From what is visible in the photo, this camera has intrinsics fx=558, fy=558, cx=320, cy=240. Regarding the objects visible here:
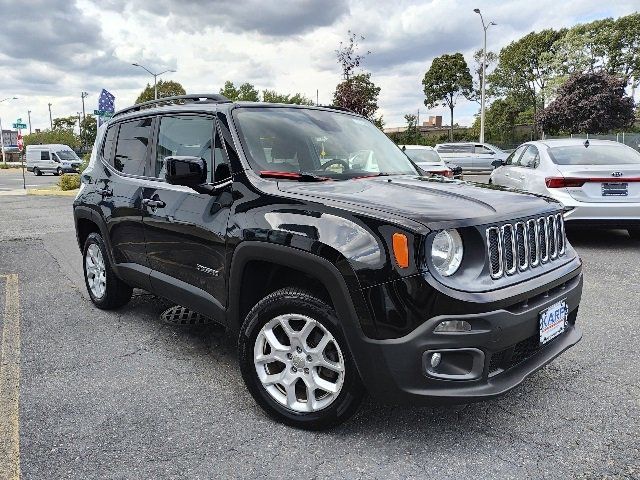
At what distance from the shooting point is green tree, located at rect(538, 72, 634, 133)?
125ft

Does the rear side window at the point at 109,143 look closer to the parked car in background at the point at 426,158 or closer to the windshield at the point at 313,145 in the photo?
the windshield at the point at 313,145

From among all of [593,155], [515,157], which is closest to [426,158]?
[515,157]

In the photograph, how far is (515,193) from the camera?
328 cm

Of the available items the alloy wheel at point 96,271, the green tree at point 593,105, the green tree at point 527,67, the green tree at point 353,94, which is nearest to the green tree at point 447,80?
the green tree at point 527,67

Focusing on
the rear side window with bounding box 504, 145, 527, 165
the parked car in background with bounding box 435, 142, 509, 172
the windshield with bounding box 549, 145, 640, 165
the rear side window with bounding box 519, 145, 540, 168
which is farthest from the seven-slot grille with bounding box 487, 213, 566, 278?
the parked car in background with bounding box 435, 142, 509, 172

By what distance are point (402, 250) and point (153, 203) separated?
2.15 meters

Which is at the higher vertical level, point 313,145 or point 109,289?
point 313,145

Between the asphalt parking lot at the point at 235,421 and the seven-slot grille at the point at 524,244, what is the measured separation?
2.85ft

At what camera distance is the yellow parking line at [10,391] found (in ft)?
8.77

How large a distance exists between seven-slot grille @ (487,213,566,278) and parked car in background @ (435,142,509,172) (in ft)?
72.8

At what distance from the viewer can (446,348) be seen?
2.48 m

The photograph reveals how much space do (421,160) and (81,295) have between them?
9.27 metres

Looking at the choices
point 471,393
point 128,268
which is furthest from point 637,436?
point 128,268

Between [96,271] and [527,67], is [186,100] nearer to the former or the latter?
[96,271]
